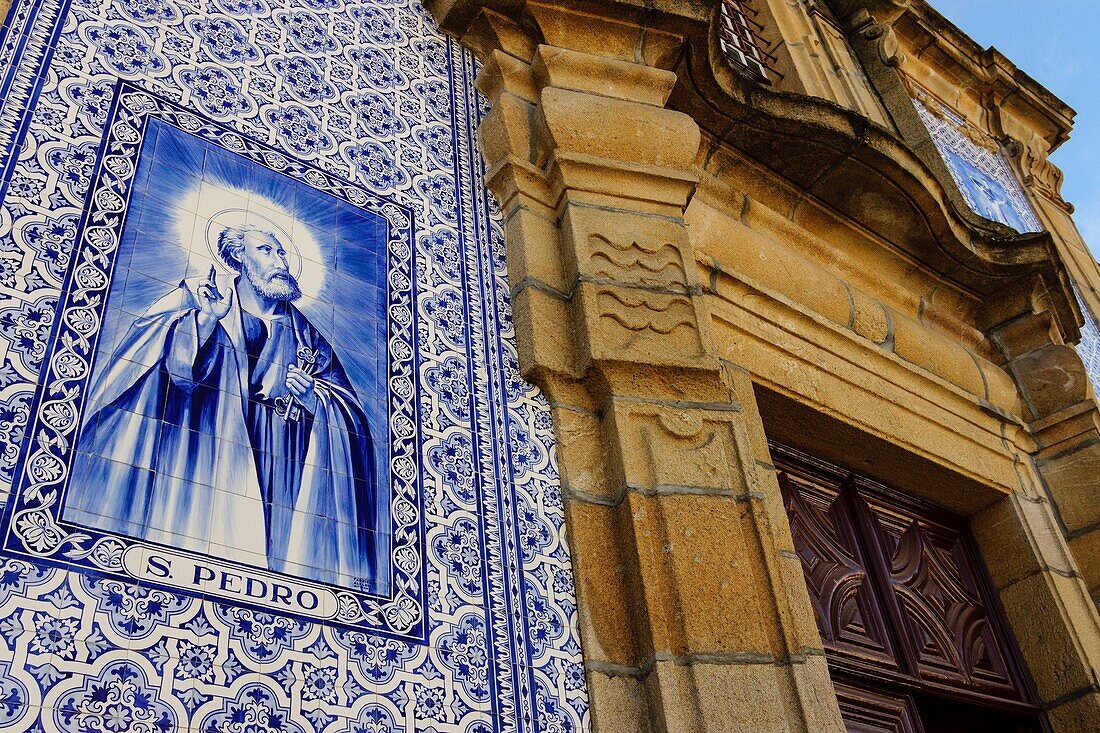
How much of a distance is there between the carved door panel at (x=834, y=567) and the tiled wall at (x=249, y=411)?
48.4 inches

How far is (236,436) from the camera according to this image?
211cm

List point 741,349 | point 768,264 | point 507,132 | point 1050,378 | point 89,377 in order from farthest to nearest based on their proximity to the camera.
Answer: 1. point 1050,378
2. point 768,264
3. point 741,349
4. point 507,132
5. point 89,377

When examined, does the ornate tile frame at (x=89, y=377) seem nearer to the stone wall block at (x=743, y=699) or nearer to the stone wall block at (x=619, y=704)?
the stone wall block at (x=619, y=704)

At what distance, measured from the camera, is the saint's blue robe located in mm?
A: 1918

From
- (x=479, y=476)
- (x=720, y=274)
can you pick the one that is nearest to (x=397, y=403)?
(x=479, y=476)

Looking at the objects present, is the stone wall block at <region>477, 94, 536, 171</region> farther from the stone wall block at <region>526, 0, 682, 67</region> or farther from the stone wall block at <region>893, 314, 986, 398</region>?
the stone wall block at <region>893, 314, 986, 398</region>

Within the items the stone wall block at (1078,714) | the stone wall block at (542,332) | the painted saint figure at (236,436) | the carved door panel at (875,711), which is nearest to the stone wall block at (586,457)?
the stone wall block at (542,332)

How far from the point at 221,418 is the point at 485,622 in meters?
0.68

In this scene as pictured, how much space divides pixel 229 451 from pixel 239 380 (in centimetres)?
17

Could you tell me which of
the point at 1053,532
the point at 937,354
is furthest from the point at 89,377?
the point at 1053,532

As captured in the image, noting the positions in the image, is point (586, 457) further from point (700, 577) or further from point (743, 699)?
point (743, 699)

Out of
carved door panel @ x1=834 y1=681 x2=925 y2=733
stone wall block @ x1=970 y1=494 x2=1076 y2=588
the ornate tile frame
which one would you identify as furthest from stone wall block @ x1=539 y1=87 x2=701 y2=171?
stone wall block @ x1=970 y1=494 x2=1076 y2=588

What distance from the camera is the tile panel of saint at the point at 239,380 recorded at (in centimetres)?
196

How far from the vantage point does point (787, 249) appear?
3.95 meters
